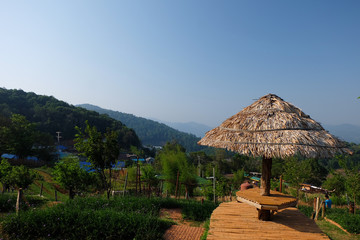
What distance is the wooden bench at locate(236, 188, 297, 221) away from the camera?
3.82 metres

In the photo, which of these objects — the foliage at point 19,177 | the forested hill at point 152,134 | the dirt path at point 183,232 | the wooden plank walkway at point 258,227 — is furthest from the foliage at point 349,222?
the forested hill at point 152,134

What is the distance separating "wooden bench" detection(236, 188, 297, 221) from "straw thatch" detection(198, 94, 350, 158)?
2.96 ft

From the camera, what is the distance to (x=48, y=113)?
55.0 metres

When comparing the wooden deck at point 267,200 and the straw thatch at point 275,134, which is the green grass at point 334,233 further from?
the straw thatch at point 275,134

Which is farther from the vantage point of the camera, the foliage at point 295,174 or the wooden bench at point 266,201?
the foliage at point 295,174

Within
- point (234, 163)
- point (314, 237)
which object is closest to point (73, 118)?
point (234, 163)

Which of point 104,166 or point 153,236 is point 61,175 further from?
point 153,236

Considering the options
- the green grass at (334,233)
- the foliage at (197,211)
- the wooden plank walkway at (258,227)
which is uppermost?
the wooden plank walkway at (258,227)

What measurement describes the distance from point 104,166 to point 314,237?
896 cm

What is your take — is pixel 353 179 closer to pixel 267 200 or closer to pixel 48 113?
pixel 267 200

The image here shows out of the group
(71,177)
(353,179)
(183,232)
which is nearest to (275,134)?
(183,232)

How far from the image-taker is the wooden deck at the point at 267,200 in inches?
150

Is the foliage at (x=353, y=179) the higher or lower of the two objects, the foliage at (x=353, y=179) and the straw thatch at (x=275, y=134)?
the lower

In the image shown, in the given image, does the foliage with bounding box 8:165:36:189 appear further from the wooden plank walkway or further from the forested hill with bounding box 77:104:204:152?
the forested hill with bounding box 77:104:204:152
